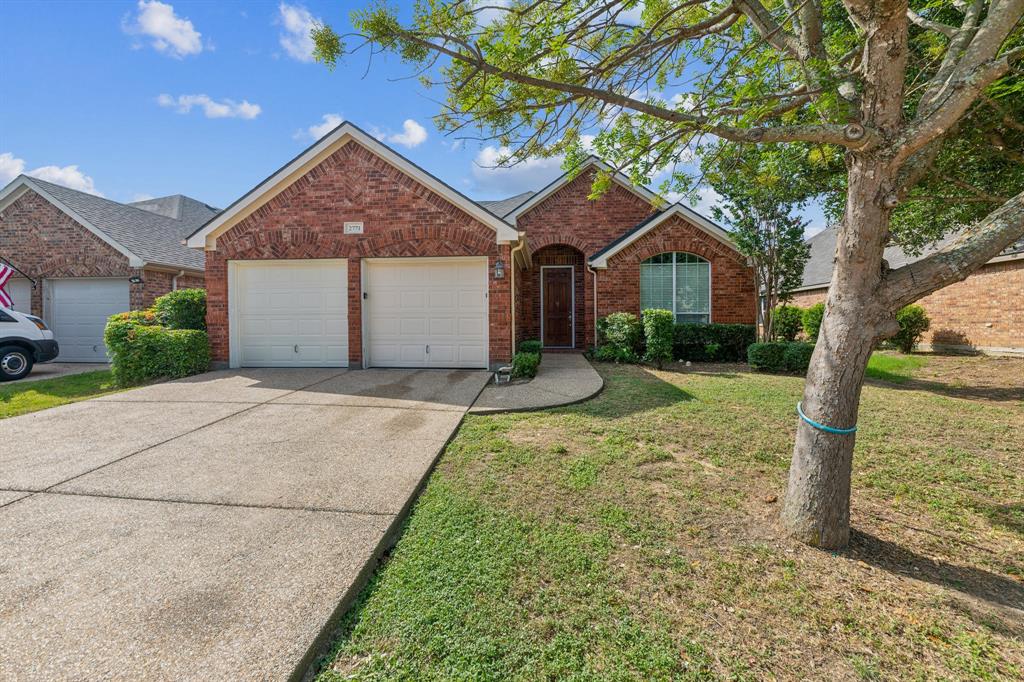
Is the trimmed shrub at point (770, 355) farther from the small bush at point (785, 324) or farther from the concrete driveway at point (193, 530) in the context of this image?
the concrete driveway at point (193, 530)

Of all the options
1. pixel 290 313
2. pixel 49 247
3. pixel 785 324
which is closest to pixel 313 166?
pixel 290 313

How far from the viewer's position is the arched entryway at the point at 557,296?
14.3m

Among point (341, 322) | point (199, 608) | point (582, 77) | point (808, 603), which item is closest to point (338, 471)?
point (199, 608)

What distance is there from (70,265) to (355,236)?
943cm

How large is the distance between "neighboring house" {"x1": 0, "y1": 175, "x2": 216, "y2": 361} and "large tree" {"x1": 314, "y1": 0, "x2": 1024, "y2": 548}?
12938 millimetres

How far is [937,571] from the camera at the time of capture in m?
2.65

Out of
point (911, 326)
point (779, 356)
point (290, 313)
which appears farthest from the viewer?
point (911, 326)

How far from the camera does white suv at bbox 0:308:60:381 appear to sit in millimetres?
9570

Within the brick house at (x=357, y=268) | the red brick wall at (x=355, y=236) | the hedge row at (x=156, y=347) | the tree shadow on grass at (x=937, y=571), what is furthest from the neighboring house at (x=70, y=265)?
the tree shadow on grass at (x=937, y=571)

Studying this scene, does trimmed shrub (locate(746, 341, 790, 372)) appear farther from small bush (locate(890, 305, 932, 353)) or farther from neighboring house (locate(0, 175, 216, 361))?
neighboring house (locate(0, 175, 216, 361))

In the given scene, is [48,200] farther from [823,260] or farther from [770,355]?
[823,260]

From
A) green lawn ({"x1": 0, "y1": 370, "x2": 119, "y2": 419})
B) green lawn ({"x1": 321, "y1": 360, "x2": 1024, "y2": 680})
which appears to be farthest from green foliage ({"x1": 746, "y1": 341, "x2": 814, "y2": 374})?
green lawn ({"x1": 0, "y1": 370, "x2": 119, "y2": 419})

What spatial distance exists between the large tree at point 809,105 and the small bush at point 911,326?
38.3ft

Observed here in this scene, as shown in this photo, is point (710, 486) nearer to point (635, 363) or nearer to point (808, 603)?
point (808, 603)
